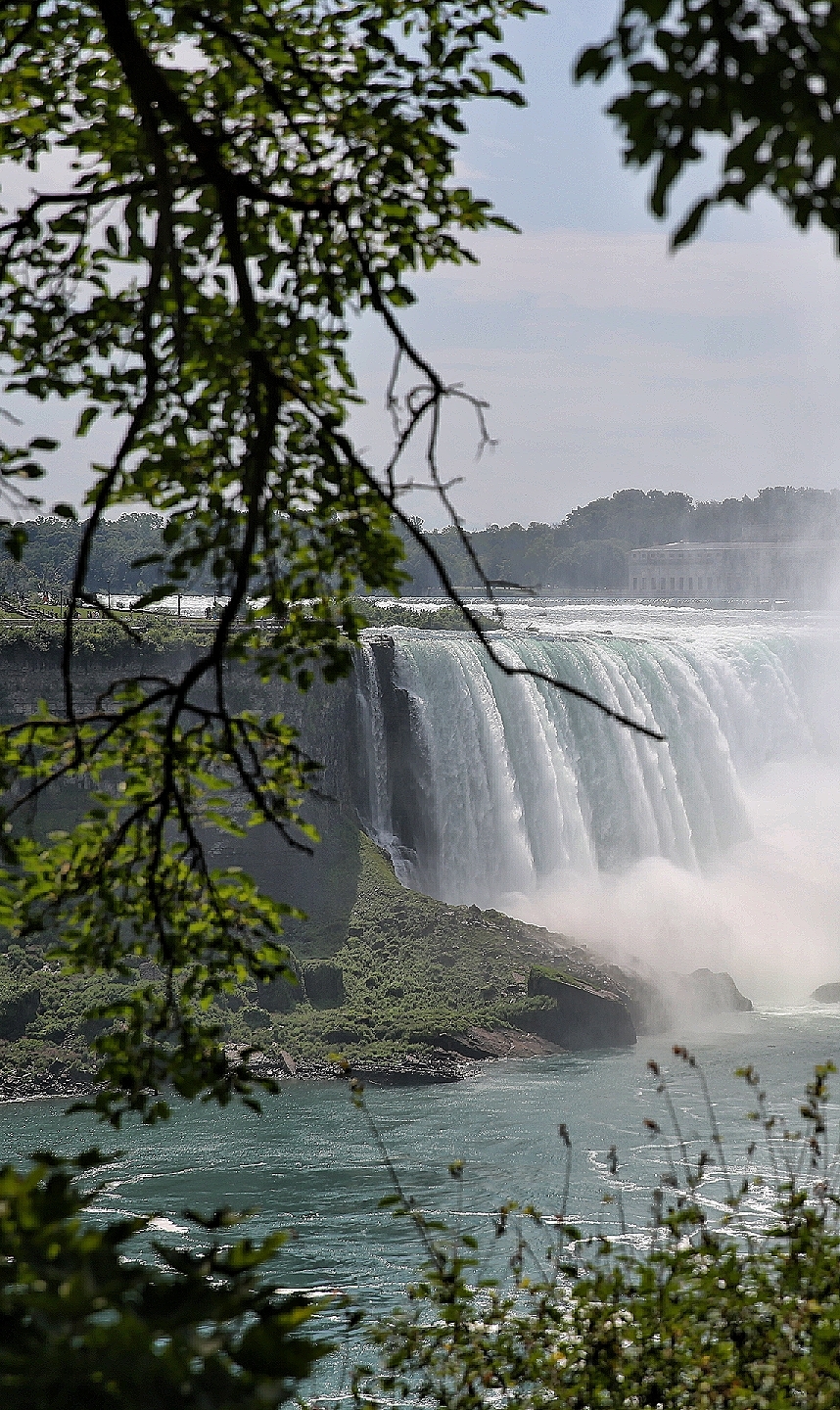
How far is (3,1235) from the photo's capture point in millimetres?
2018

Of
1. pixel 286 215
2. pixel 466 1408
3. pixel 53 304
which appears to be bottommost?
pixel 466 1408

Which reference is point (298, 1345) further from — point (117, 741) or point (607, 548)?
point (607, 548)

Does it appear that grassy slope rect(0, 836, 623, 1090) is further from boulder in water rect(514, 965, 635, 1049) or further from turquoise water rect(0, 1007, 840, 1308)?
turquoise water rect(0, 1007, 840, 1308)

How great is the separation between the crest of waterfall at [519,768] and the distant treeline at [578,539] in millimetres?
39881

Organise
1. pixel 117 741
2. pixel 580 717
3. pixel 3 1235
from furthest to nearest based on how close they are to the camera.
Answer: pixel 580 717, pixel 117 741, pixel 3 1235

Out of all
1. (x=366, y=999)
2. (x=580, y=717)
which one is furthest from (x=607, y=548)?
(x=366, y=999)

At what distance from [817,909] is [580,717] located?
6.91 metres

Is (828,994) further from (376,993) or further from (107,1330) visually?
(107,1330)

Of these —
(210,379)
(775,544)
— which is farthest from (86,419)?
(775,544)

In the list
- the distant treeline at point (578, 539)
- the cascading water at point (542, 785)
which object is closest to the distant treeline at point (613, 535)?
the distant treeline at point (578, 539)

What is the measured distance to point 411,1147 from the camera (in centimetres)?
1688

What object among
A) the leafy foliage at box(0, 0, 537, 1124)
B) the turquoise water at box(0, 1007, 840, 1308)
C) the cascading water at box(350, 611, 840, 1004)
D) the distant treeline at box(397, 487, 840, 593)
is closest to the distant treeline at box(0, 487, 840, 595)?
the distant treeline at box(397, 487, 840, 593)

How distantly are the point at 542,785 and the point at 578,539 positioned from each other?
72.7 metres

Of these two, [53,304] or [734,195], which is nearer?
[734,195]
